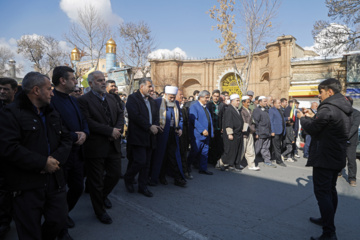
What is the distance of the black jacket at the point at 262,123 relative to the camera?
708cm

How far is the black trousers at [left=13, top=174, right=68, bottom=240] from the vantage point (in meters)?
2.03

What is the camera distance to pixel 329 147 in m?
3.11

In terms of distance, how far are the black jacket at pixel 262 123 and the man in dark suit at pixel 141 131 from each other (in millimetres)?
3707

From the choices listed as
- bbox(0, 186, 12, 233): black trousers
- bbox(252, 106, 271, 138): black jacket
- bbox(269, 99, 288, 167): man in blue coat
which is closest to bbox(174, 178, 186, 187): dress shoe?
bbox(0, 186, 12, 233): black trousers

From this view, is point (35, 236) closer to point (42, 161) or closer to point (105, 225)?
point (42, 161)

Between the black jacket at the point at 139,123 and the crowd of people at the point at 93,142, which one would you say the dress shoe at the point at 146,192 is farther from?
the black jacket at the point at 139,123

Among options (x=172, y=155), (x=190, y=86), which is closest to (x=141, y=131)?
(x=172, y=155)

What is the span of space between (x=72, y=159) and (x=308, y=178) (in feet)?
17.5

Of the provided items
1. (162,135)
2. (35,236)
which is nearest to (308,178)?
(162,135)

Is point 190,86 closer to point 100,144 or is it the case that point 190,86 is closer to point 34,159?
point 100,144

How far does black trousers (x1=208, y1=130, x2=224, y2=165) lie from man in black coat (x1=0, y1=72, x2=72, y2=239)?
512 centimetres

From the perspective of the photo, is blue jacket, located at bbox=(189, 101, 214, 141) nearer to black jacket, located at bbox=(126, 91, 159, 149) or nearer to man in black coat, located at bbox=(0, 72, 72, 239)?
black jacket, located at bbox=(126, 91, 159, 149)

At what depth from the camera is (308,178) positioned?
5.85 m

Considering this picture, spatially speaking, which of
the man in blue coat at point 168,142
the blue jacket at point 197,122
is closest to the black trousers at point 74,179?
the man in blue coat at point 168,142
